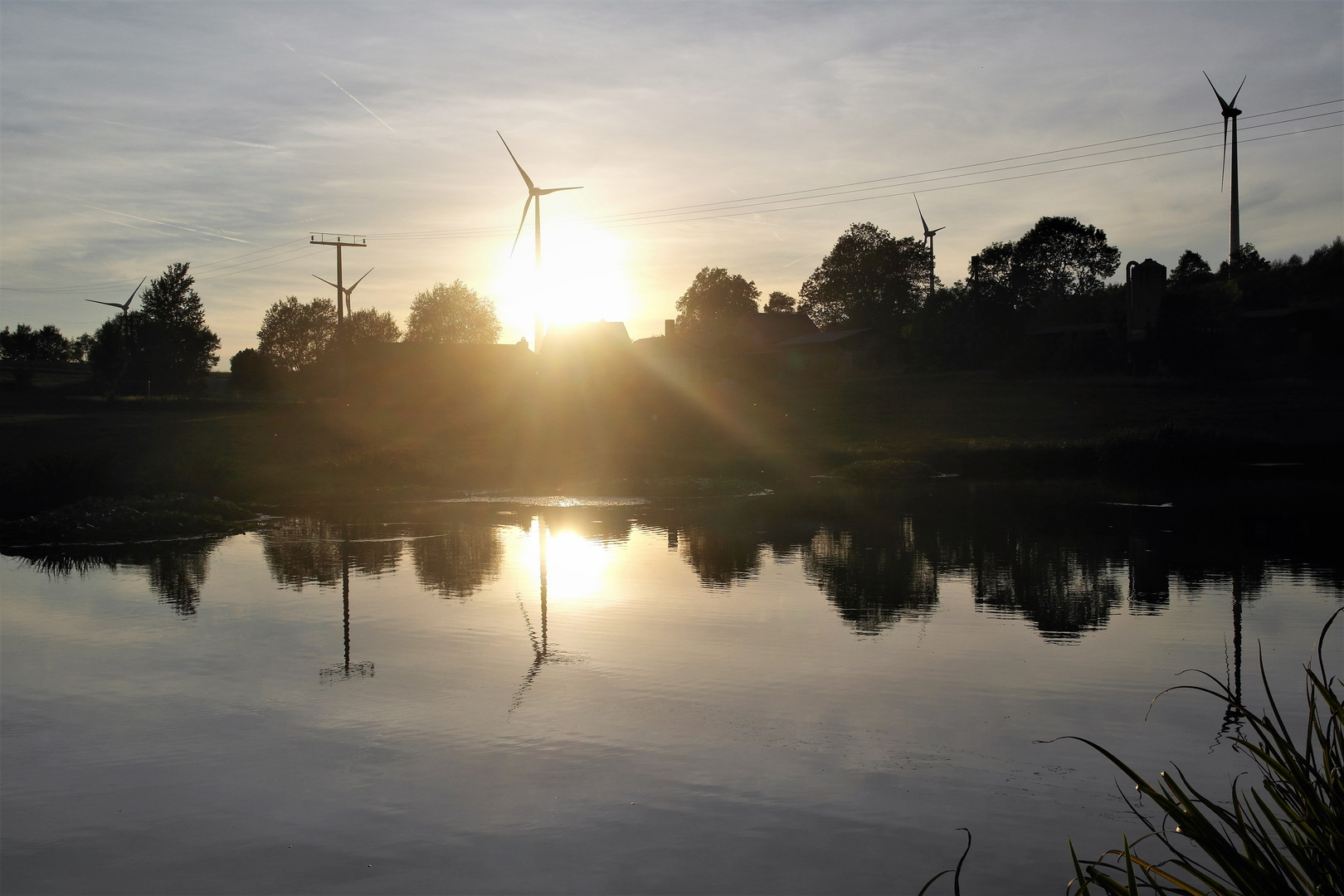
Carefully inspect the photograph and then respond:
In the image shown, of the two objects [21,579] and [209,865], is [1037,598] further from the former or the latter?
[21,579]

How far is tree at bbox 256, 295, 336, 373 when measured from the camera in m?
148

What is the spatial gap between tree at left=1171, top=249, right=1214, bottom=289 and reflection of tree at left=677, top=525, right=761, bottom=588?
61640 mm

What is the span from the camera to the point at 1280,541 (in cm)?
2169

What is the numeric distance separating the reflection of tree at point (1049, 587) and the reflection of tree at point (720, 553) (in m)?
4.31

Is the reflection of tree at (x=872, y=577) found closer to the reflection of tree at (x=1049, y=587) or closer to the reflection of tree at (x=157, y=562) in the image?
the reflection of tree at (x=1049, y=587)

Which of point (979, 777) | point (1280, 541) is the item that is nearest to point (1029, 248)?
point (1280, 541)

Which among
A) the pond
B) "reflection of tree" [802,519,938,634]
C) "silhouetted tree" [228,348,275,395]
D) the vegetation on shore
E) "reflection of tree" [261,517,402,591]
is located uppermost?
"silhouetted tree" [228,348,275,395]

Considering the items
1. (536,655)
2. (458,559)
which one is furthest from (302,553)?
(536,655)

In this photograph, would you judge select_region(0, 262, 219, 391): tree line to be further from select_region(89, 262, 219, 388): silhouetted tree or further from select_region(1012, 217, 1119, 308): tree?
select_region(1012, 217, 1119, 308): tree

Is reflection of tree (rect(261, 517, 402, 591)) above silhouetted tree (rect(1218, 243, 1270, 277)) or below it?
below

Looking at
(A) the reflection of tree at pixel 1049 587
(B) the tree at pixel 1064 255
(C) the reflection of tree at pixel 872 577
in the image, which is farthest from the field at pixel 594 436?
(B) the tree at pixel 1064 255

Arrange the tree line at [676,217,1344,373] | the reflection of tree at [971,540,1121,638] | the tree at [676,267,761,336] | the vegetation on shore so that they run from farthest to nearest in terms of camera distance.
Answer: the tree at [676,267,761,336]
the tree line at [676,217,1344,373]
the vegetation on shore
the reflection of tree at [971,540,1121,638]

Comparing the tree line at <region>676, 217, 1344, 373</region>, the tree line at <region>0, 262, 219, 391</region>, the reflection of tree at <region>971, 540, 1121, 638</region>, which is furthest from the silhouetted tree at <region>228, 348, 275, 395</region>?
the reflection of tree at <region>971, 540, 1121, 638</region>

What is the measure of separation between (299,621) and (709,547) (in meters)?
9.80
